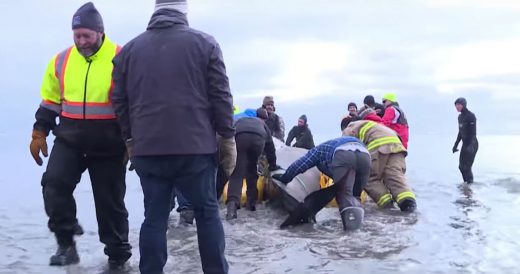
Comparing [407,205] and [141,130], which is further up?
[141,130]

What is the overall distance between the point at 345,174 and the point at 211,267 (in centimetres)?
350

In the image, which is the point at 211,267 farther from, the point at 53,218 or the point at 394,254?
the point at 394,254

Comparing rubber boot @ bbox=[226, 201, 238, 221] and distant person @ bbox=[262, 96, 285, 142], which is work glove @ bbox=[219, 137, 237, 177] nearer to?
rubber boot @ bbox=[226, 201, 238, 221]

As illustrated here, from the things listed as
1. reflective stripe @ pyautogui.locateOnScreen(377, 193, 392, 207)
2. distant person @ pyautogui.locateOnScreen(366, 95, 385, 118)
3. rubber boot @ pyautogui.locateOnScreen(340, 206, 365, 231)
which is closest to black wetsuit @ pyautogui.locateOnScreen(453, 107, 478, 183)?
distant person @ pyautogui.locateOnScreen(366, 95, 385, 118)

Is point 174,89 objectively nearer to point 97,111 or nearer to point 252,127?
point 97,111

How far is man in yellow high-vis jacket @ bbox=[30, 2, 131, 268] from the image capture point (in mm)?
4457

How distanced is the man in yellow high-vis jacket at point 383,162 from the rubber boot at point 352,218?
1.98 m

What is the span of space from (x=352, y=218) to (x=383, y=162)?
2232mm

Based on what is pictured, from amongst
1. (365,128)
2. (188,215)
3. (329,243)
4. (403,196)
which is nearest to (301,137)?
(365,128)

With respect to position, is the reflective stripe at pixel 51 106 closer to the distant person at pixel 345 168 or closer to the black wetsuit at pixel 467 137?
the distant person at pixel 345 168

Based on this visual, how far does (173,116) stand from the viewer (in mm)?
3561

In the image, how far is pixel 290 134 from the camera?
49.2 ft

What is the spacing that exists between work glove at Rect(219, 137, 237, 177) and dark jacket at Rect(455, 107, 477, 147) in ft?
35.4

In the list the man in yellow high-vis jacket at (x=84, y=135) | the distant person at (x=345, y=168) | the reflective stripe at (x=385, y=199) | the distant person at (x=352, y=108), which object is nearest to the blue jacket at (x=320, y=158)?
the distant person at (x=345, y=168)
